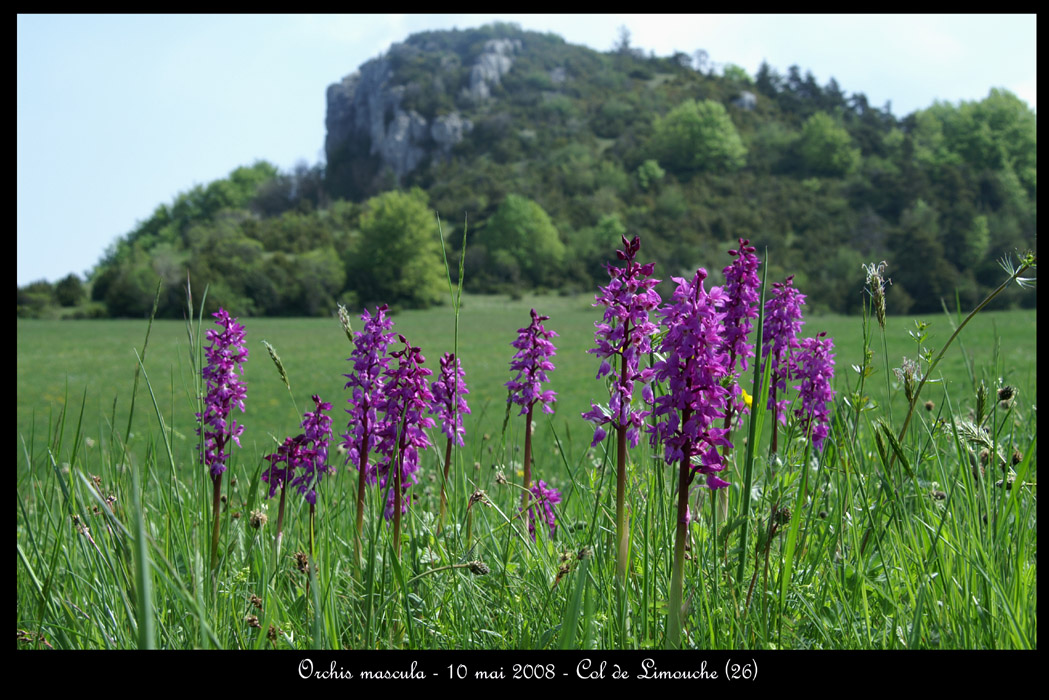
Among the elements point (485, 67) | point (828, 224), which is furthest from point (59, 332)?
point (485, 67)

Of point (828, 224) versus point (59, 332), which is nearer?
point (59, 332)

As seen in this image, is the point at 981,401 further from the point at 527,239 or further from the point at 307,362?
the point at 527,239

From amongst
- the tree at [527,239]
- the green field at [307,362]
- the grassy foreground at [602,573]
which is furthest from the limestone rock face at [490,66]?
the grassy foreground at [602,573]

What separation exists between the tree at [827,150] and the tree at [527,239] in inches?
1635

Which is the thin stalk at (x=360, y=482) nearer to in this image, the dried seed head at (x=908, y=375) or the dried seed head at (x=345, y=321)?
the dried seed head at (x=345, y=321)

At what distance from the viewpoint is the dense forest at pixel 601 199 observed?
61.0 m

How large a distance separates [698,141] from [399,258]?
5256cm

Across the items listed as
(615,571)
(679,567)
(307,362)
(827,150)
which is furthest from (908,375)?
(827,150)

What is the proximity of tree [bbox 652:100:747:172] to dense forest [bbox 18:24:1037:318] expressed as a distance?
0.30 metres
